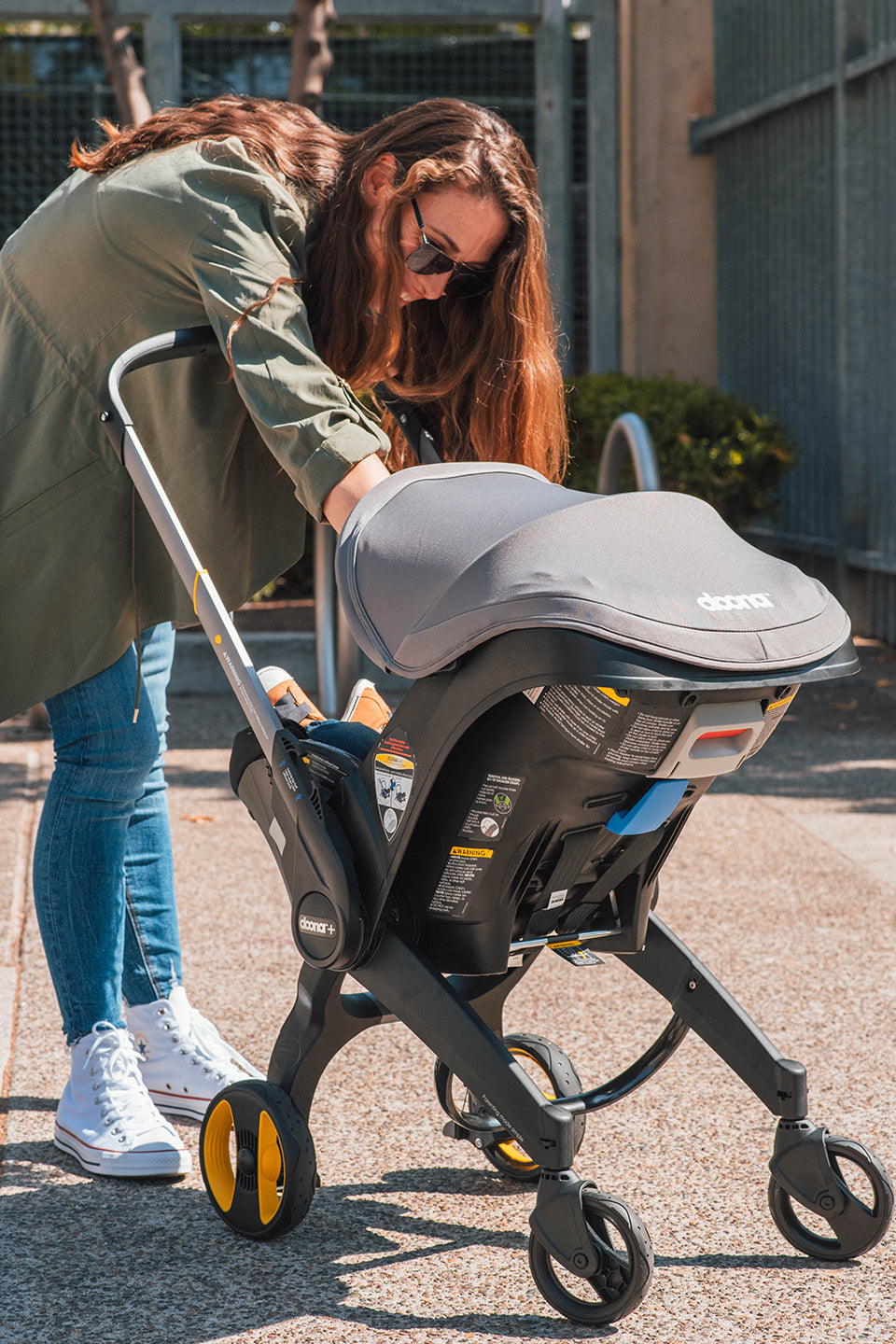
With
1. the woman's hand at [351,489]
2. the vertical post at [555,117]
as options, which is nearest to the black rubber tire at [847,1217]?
the woman's hand at [351,489]

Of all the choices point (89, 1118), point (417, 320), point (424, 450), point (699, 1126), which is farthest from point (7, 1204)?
point (417, 320)

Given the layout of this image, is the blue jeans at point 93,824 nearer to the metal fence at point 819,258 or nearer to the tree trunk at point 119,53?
the tree trunk at point 119,53

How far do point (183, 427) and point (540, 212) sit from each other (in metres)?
0.66

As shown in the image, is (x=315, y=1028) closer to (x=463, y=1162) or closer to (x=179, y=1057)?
(x=463, y=1162)

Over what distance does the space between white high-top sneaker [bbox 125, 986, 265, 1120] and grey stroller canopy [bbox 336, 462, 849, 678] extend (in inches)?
45.4

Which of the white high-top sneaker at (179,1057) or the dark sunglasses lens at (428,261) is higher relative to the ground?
the dark sunglasses lens at (428,261)

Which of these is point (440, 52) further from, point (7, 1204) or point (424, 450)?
point (7, 1204)

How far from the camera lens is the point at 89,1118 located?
2.53 metres

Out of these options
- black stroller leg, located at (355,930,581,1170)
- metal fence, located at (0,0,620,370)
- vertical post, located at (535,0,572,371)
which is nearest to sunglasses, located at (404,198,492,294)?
black stroller leg, located at (355,930,581,1170)

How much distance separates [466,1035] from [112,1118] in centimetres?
87

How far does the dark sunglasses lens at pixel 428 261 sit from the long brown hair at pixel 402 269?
0.02 metres

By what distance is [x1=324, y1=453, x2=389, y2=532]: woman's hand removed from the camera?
195cm

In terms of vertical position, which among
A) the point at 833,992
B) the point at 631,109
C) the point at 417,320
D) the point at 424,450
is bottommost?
the point at 833,992

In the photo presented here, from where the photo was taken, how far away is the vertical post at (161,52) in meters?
8.46
